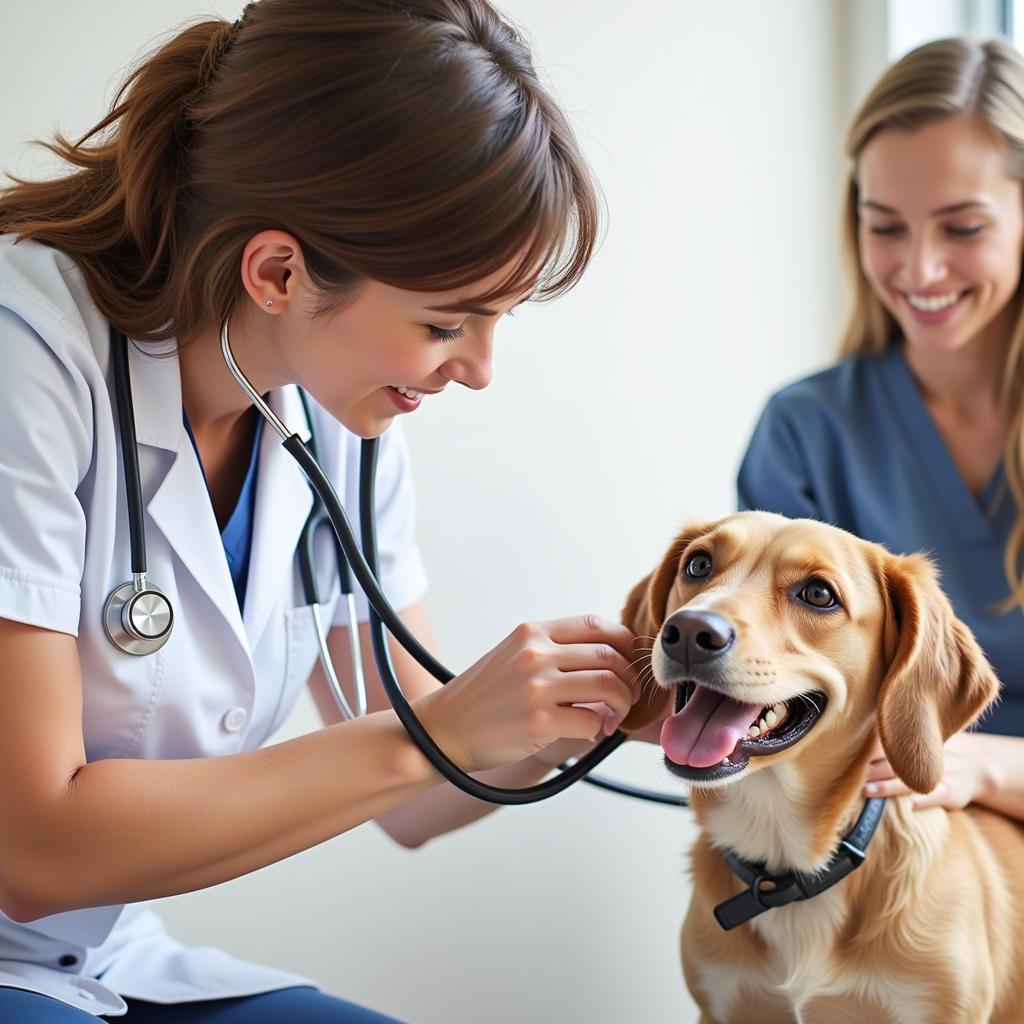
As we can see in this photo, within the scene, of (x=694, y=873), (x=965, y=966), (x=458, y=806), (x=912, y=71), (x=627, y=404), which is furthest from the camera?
(x=627, y=404)

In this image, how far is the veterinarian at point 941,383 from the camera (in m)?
1.72

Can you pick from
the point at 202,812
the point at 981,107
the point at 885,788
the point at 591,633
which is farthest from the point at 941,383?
the point at 202,812

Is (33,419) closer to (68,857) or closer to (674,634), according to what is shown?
(68,857)

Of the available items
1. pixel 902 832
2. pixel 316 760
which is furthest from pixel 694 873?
pixel 316 760

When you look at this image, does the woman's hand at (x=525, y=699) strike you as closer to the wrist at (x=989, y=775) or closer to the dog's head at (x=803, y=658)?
the dog's head at (x=803, y=658)

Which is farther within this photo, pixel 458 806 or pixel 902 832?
pixel 458 806

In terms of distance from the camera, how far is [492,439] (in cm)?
198

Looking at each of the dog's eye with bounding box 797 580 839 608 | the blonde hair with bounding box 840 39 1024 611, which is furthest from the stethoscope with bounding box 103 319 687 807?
the blonde hair with bounding box 840 39 1024 611

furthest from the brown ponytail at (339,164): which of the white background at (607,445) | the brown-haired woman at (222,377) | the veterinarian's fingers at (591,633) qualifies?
the white background at (607,445)

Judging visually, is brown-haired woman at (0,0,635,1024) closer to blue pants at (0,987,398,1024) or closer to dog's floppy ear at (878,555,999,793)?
blue pants at (0,987,398,1024)

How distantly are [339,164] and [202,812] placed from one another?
60cm

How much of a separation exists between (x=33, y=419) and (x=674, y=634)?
2.06 ft

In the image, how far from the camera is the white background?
6.35 ft

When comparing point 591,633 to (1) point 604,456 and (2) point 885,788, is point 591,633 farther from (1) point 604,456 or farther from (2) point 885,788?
(1) point 604,456
